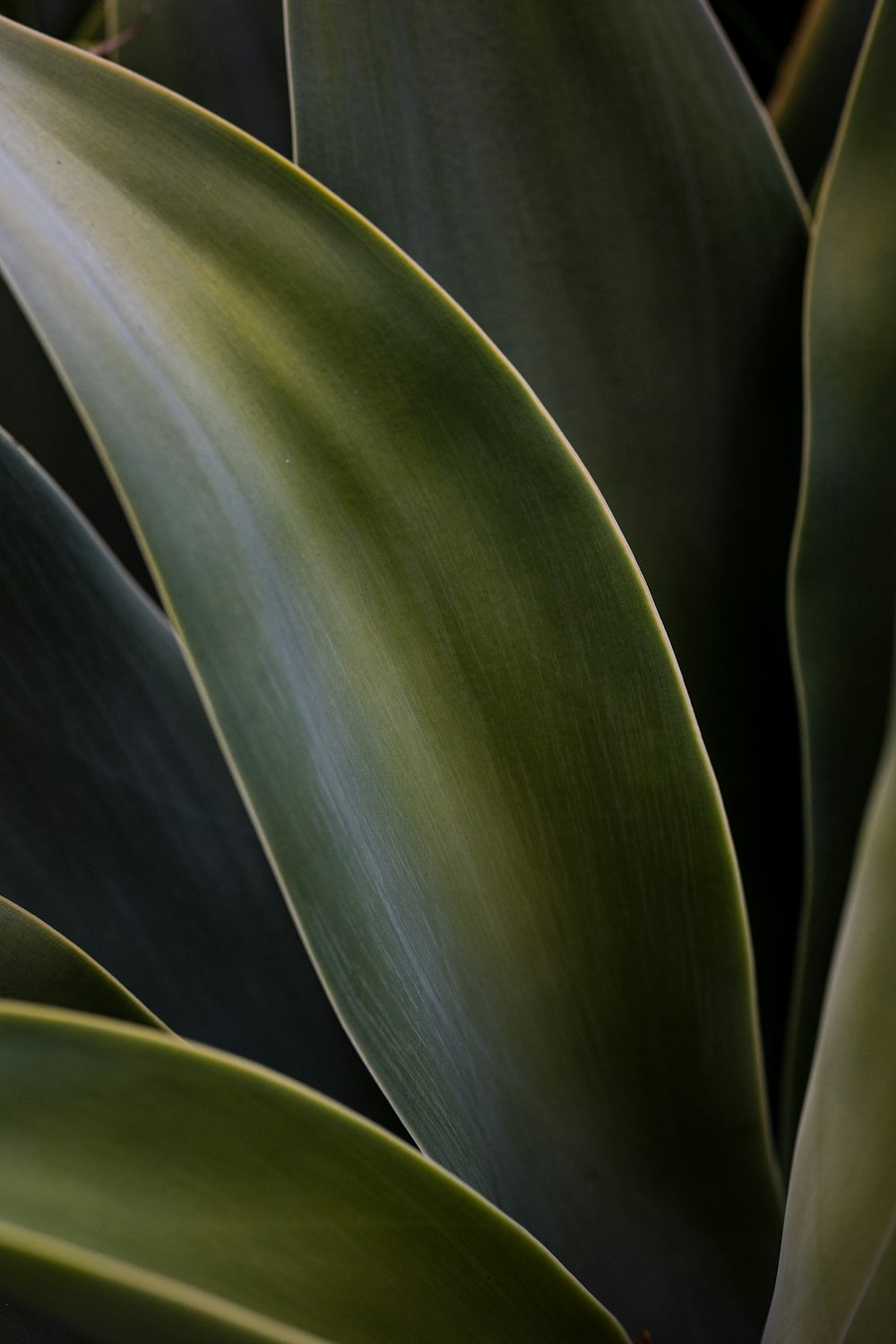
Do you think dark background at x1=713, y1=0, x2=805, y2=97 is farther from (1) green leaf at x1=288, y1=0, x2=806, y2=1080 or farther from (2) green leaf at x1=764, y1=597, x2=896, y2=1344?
(2) green leaf at x1=764, y1=597, x2=896, y2=1344

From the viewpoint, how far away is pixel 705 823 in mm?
331

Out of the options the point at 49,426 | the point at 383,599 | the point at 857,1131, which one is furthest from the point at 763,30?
the point at 857,1131

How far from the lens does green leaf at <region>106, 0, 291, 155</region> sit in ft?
1.67

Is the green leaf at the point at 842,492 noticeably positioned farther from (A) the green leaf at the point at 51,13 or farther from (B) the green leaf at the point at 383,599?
(A) the green leaf at the point at 51,13

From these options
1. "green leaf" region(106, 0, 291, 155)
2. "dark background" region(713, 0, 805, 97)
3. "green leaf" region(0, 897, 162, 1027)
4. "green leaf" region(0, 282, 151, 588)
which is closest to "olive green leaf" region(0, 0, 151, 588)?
"green leaf" region(0, 282, 151, 588)

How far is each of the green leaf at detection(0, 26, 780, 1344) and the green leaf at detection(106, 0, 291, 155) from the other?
235 mm

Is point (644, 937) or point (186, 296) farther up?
point (186, 296)

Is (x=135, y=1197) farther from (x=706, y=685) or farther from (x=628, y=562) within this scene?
(x=706, y=685)

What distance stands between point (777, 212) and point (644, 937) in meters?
0.31

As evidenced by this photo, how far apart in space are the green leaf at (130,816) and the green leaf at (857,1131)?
8.5 inches

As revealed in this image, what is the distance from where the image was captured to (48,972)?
0.30 meters

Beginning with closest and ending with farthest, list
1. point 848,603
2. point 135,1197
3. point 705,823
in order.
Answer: point 135,1197 < point 705,823 < point 848,603

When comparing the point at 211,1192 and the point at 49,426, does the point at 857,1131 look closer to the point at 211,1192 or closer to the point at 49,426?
the point at 211,1192

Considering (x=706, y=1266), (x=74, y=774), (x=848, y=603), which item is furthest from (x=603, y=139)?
(x=706, y=1266)
